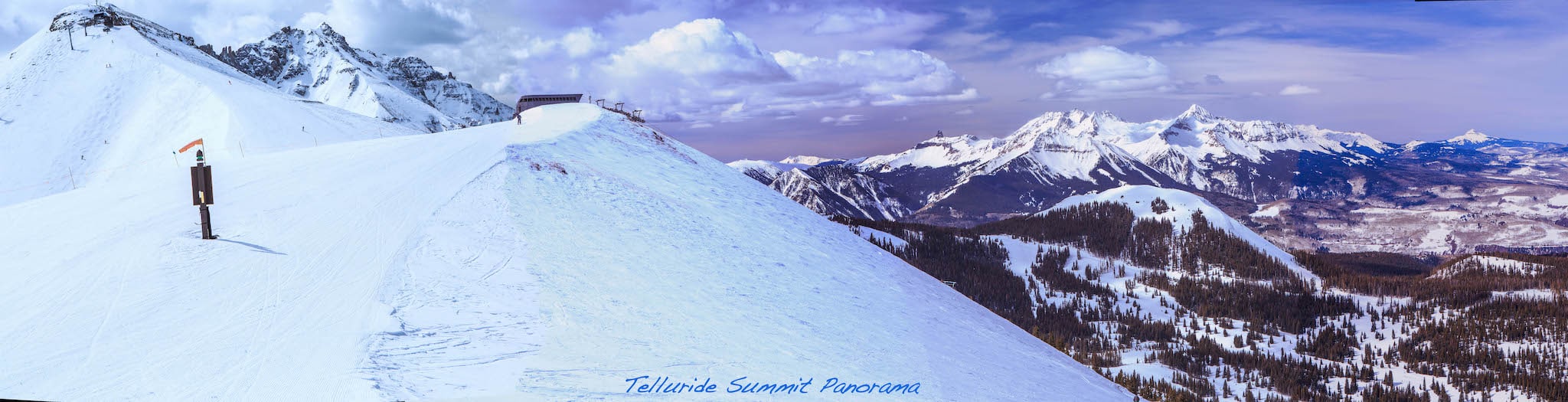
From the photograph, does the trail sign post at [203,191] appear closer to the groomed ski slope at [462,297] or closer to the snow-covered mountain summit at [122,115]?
the groomed ski slope at [462,297]

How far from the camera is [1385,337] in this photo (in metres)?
122

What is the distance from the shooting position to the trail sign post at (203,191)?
18516 millimetres

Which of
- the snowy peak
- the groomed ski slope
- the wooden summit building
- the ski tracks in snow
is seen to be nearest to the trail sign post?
the groomed ski slope

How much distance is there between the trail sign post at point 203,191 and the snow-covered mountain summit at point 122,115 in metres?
51.9

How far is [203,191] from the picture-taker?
60.8 feet

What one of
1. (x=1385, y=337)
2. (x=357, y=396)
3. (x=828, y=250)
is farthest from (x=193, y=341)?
(x=1385, y=337)

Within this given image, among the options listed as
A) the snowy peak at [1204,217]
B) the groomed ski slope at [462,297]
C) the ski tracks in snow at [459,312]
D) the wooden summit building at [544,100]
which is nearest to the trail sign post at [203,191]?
the groomed ski slope at [462,297]

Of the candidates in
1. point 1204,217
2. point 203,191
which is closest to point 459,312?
point 203,191

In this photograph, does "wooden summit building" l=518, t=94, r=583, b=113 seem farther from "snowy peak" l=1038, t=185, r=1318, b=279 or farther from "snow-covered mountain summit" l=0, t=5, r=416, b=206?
"snowy peak" l=1038, t=185, r=1318, b=279

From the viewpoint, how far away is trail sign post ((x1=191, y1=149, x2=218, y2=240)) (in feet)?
60.7

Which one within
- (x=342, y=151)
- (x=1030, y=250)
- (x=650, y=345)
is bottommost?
(x=1030, y=250)

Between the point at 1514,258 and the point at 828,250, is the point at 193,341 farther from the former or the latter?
the point at 1514,258

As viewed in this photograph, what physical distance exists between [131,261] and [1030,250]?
170951mm

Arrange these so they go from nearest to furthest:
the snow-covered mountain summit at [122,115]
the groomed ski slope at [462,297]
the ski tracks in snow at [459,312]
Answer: the ski tracks in snow at [459,312] → the groomed ski slope at [462,297] → the snow-covered mountain summit at [122,115]
